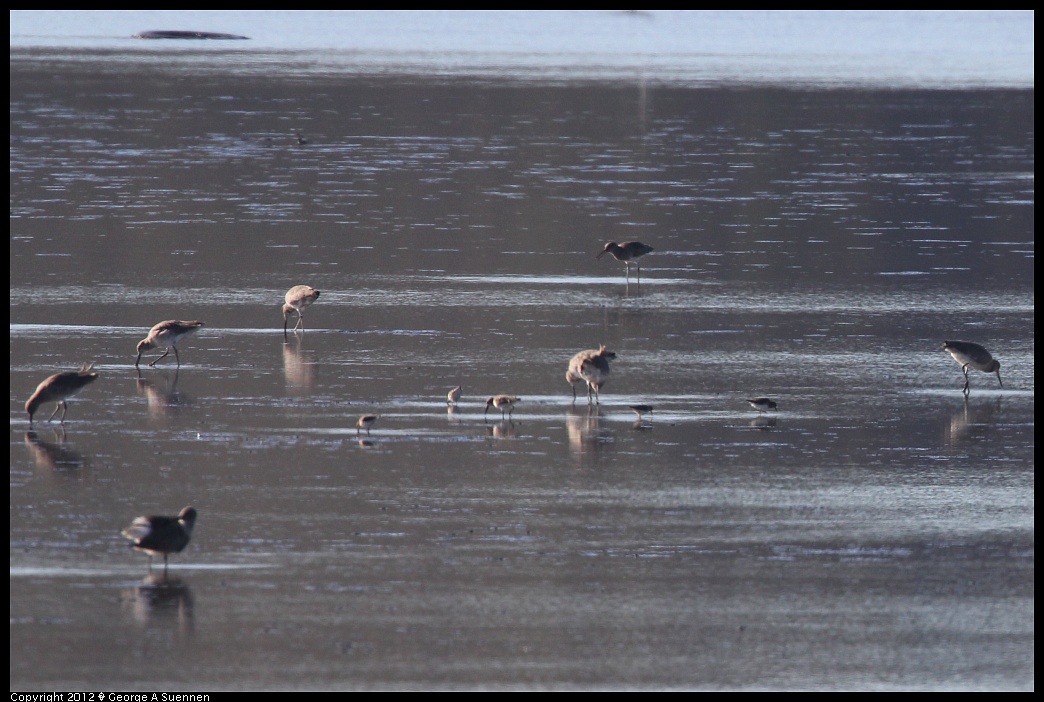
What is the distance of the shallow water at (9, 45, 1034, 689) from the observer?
24.4ft

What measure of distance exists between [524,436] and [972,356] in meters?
3.62

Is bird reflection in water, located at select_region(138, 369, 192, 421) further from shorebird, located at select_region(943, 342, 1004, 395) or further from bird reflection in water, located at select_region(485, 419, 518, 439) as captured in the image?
shorebird, located at select_region(943, 342, 1004, 395)

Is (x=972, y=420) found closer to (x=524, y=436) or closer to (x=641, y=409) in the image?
(x=641, y=409)

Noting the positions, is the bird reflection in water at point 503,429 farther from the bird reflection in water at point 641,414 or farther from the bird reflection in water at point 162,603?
the bird reflection in water at point 162,603

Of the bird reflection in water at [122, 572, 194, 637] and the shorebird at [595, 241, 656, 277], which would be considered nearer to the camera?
the bird reflection in water at [122, 572, 194, 637]

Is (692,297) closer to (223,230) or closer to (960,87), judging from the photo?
(223,230)

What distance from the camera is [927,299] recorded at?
1638 cm

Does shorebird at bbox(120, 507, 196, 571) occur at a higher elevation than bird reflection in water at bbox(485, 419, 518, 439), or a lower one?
higher

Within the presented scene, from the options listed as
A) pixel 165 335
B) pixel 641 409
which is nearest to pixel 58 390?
pixel 165 335

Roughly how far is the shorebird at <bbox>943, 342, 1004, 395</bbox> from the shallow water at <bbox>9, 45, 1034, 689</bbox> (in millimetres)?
180

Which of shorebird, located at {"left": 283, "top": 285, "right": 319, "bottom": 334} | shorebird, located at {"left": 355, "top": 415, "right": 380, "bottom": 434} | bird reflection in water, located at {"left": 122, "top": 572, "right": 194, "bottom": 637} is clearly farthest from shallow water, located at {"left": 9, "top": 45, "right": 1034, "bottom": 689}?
shorebird, located at {"left": 283, "top": 285, "right": 319, "bottom": 334}

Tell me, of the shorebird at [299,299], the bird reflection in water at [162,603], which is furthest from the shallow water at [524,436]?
the shorebird at [299,299]

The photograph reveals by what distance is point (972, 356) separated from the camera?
1257 centimetres
